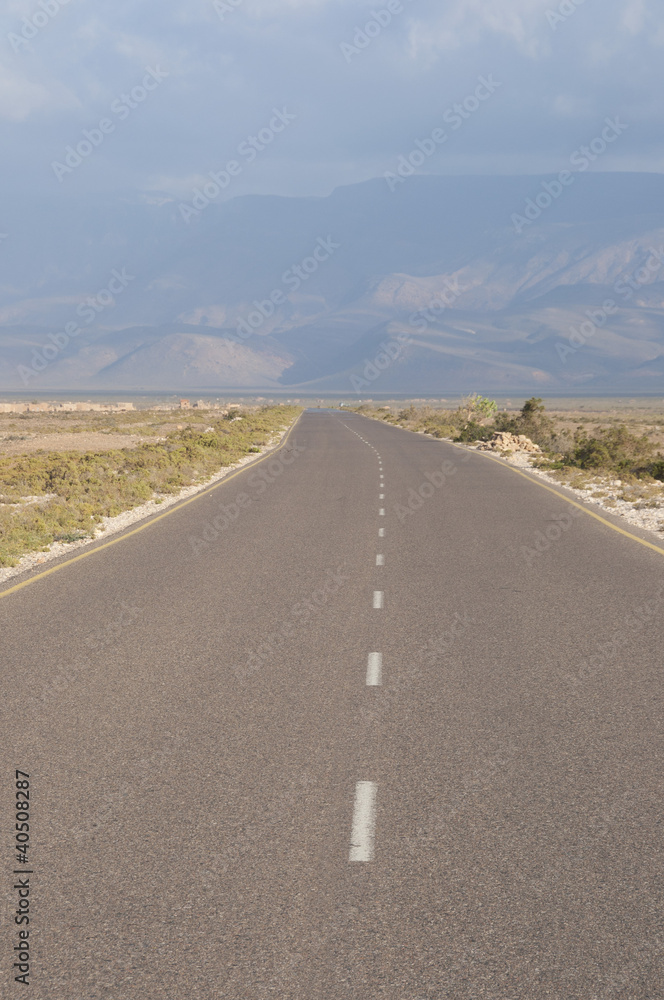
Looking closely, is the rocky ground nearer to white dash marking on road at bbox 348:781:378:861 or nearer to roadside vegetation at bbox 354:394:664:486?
roadside vegetation at bbox 354:394:664:486

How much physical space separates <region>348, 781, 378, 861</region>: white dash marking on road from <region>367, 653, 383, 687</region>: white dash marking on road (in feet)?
6.56

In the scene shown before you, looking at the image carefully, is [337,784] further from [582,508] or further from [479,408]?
[479,408]

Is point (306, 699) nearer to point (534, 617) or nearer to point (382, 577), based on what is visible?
point (534, 617)

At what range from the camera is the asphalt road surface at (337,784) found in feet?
13.2

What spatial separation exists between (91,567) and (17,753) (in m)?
7.33

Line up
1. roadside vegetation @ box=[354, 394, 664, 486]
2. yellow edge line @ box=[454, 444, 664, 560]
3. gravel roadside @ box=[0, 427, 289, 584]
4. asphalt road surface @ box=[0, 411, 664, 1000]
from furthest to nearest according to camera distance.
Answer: roadside vegetation @ box=[354, 394, 664, 486]
yellow edge line @ box=[454, 444, 664, 560]
gravel roadside @ box=[0, 427, 289, 584]
asphalt road surface @ box=[0, 411, 664, 1000]

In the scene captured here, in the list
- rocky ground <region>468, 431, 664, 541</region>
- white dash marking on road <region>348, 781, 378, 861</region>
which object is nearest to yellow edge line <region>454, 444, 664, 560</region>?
rocky ground <region>468, 431, 664, 541</region>

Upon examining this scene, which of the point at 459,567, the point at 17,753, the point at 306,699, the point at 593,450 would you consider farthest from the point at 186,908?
the point at 593,450

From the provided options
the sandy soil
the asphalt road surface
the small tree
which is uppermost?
the small tree

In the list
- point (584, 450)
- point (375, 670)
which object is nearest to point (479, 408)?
point (584, 450)

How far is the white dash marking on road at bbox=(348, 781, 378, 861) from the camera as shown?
16.0 ft

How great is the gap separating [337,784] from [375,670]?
7.89 ft

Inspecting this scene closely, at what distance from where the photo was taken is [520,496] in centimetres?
2292

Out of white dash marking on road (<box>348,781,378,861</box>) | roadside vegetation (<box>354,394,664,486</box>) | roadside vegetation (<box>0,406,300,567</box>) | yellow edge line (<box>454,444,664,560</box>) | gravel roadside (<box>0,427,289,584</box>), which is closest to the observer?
white dash marking on road (<box>348,781,378,861</box>)
